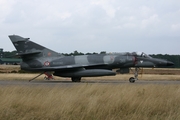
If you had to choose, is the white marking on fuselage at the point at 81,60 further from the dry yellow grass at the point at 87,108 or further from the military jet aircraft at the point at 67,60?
the dry yellow grass at the point at 87,108

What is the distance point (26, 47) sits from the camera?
24.7 meters

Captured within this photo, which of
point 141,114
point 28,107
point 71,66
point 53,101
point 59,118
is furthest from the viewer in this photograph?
point 71,66

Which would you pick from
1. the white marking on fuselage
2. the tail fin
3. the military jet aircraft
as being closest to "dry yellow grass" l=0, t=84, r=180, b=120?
the military jet aircraft

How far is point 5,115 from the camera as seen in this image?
24.7ft

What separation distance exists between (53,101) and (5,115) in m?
1.93

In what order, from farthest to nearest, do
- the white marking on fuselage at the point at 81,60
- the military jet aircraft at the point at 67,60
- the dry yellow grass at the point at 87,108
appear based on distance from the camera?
the white marking on fuselage at the point at 81,60
the military jet aircraft at the point at 67,60
the dry yellow grass at the point at 87,108

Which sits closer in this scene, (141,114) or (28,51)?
(141,114)

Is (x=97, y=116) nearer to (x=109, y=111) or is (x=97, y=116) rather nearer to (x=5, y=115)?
(x=109, y=111)

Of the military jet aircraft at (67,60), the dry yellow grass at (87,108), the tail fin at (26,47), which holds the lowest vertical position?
the dry yellow grass at (87,108)

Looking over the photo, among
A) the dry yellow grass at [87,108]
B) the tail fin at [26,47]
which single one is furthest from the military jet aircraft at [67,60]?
the dry yellow grass at [87,108]

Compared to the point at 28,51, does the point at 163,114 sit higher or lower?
lower

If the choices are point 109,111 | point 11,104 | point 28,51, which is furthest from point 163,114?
point 28,51

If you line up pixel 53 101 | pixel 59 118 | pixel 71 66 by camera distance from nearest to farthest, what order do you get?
pixel 59 118 → pixel 53 101 → pixel 71 66

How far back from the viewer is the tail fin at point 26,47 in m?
24.6
